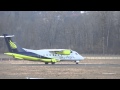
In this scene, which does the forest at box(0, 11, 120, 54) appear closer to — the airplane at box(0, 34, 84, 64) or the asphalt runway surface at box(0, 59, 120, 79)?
the airplane at box(0, 34, 84, 64)

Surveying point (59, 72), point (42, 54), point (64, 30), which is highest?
point (64, 30)

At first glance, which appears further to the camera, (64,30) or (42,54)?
(64,30)

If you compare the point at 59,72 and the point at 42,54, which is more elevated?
the point at 42,54

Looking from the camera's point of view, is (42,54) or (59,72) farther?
(42,54)

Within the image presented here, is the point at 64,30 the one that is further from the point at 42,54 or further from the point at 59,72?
the point at 59,72

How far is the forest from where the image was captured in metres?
61.4

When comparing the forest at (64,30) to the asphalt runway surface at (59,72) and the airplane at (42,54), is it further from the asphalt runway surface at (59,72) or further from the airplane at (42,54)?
the asphalt runway surface at (59,72)

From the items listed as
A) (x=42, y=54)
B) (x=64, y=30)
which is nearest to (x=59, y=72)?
(x=42, y=54)

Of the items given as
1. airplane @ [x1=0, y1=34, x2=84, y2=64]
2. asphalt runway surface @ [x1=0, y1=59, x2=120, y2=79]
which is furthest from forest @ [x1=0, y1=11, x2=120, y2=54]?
asphalt runway surface @ [x1=0, y1=59, x2=120, y2=79]

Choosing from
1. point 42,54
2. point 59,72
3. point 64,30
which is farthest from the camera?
point 64,30

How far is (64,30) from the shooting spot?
6662 centimetres

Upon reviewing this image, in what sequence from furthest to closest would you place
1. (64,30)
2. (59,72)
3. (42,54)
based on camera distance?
(64,30) < (42,54) < (59,72)

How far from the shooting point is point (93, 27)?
64500mm

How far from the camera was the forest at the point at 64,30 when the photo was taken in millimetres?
61438
